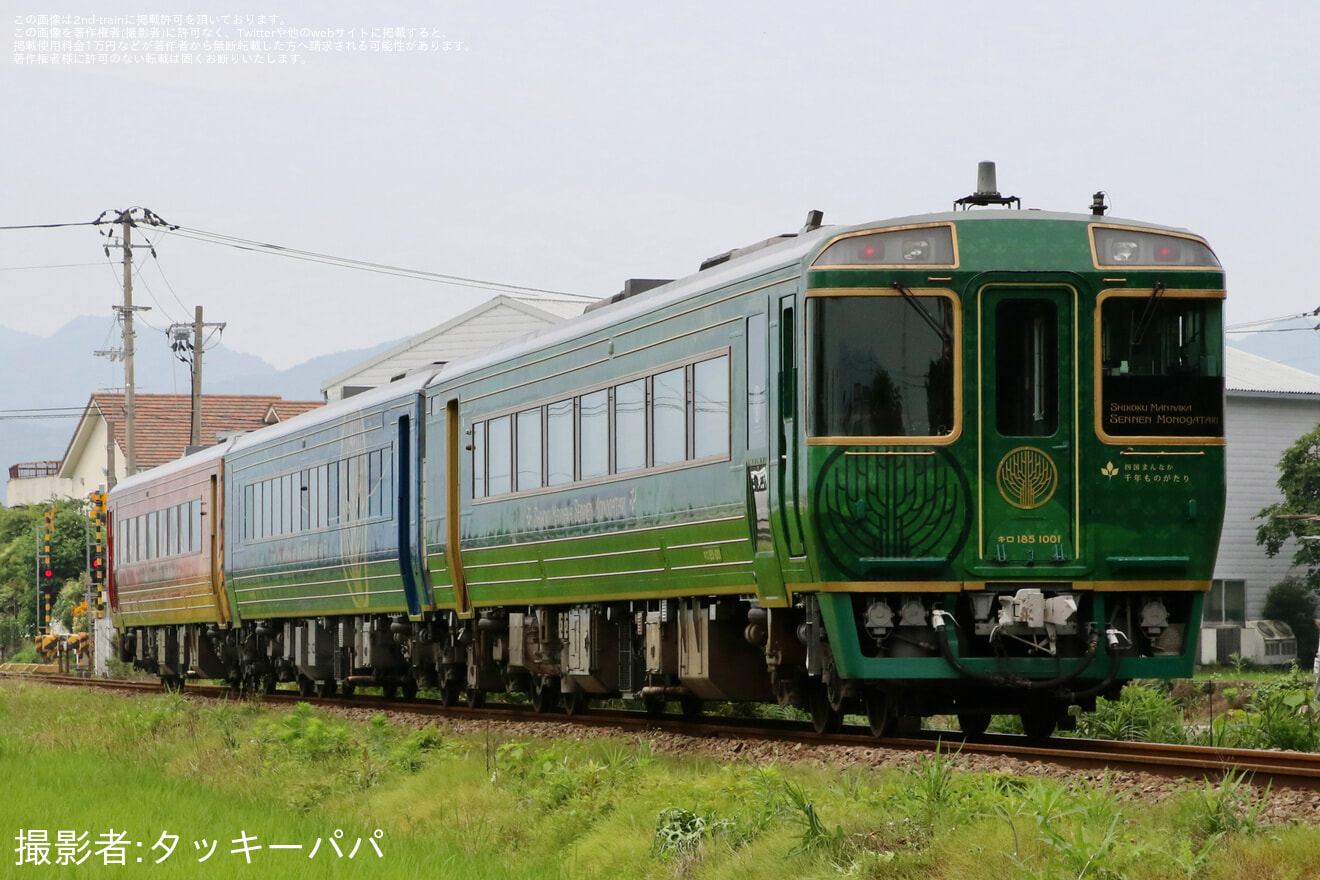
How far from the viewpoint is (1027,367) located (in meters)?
11.4

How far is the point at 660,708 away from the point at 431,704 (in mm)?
5215

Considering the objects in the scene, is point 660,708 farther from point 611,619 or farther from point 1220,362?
point 1220,362

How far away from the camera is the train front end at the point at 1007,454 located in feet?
36.5

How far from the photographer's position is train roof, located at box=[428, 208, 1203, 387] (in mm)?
11492

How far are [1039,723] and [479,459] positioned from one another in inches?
263

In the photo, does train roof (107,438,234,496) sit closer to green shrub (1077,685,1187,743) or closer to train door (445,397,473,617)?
train door (445,397,473,617)

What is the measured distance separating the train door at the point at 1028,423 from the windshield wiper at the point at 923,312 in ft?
0.72

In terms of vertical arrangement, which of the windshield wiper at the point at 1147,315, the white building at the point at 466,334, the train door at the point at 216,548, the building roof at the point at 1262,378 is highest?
the white building at the point at 466,334

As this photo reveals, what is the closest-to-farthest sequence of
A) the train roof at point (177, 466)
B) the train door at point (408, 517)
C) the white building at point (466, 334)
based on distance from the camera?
1. the train door at point (408, 517)
2. the train roof at point (177, 466)
3. the white building at point (466, 334)

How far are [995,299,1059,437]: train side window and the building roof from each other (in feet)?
90.4

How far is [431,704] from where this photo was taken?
67.6ft

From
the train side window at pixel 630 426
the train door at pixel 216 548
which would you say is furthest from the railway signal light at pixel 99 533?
the train side window at pixel 630 426

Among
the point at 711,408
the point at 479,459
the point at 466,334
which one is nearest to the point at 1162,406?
the point at 711,408

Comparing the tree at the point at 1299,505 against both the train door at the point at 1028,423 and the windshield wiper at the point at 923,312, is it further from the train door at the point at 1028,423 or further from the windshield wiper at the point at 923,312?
the windshield wiper at the point at 923,312
